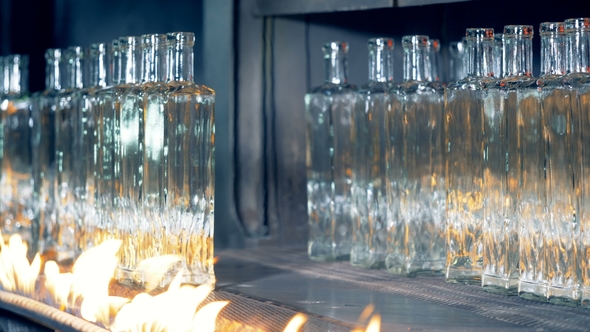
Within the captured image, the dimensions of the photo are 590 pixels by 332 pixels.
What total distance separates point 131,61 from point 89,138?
0.77 ft

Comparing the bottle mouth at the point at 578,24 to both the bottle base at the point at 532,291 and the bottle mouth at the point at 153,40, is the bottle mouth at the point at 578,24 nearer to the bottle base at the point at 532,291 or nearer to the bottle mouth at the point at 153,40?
the bottle base at the point at 532,291

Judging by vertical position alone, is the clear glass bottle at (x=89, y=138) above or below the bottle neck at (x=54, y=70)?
below

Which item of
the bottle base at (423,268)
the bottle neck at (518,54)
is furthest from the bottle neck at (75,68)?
the bottle neck at (518,54)

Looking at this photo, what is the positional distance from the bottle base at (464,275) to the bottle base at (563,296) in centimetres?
17

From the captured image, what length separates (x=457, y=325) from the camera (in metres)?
1.04

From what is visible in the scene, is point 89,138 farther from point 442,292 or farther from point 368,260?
point 442,292

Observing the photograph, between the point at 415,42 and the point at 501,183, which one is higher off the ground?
the point at 415,42

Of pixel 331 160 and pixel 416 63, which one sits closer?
pixel 416 63

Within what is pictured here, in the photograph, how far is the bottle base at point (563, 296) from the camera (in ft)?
3.75

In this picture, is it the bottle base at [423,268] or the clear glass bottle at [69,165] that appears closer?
the bottle base at [423,268]

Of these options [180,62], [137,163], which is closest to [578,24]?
[180,62]

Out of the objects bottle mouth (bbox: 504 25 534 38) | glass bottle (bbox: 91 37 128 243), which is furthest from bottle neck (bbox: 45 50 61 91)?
bottle mouth (bbox: 504 25 534 38)

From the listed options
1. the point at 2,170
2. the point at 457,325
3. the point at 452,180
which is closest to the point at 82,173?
the point at 2,170

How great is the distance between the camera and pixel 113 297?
1.28m
